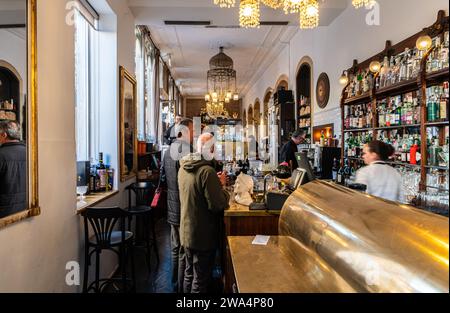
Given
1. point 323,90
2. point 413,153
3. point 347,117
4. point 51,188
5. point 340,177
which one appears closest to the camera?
point 51,188

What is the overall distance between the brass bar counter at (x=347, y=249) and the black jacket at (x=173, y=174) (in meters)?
1.49

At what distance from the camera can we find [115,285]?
3.78 m

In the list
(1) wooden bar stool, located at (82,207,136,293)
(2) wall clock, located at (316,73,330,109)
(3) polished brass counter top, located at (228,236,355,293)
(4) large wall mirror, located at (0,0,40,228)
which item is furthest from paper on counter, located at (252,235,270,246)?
(2) wall clock, located at (316,73,330,109)

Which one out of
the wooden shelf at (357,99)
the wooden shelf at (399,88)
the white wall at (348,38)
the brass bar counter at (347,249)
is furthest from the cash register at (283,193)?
the white wall at (348,38)

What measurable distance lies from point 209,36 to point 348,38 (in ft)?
12.2

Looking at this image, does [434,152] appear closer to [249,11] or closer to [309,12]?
[309,12]

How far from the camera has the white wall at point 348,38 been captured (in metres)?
3.57

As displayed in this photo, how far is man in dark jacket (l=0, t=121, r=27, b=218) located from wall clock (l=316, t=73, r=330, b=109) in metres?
5.05

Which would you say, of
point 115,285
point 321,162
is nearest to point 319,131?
point 321,162

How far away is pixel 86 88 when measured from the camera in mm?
4340

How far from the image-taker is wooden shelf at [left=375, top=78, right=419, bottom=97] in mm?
3211

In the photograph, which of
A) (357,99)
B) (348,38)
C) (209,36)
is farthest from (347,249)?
(209,36)

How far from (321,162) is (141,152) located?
312 centimetres
